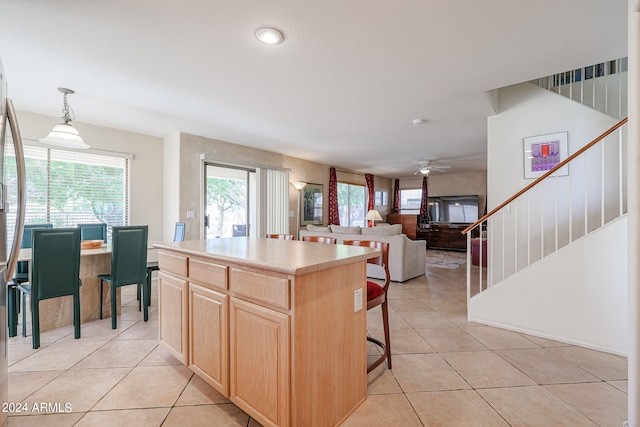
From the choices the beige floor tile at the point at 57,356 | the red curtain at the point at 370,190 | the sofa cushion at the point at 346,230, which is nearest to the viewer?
the beige floor tile at the point at 57,356

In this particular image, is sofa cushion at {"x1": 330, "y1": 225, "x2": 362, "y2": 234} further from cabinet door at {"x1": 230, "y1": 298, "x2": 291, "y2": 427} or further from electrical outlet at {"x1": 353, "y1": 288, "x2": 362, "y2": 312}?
cabinet door at {"x1": 230, "y1": 298, "x2": 291, "y2": 427}

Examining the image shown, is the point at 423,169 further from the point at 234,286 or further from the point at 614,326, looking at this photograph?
the point at 234,286

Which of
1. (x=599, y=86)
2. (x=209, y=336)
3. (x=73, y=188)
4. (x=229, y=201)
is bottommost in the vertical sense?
(x=209, y=336)

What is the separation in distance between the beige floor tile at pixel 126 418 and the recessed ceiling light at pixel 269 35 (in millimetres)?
2516

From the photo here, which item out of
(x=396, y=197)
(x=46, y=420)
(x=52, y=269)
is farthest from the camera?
(x=396, y=197)

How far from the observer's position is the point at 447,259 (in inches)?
277

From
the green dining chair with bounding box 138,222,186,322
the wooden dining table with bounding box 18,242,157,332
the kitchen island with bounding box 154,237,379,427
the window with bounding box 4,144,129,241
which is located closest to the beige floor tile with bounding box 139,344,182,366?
the kitchen island with bounding box 154,237,379,427

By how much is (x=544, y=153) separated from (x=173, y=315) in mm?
4127

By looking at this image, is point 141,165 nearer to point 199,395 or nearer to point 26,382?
point 26,382

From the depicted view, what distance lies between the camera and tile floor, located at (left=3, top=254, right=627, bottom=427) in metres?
1.63

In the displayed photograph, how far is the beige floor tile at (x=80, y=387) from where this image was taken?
1768 millimetres

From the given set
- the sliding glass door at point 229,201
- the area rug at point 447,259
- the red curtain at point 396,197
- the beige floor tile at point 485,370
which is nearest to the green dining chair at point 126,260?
the sliding glass door at point 229,201

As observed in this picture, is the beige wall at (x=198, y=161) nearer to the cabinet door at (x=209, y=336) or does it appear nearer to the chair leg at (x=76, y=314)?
the chair leg at (x=76, y=314)

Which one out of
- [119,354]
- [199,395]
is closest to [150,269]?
[119,354]
